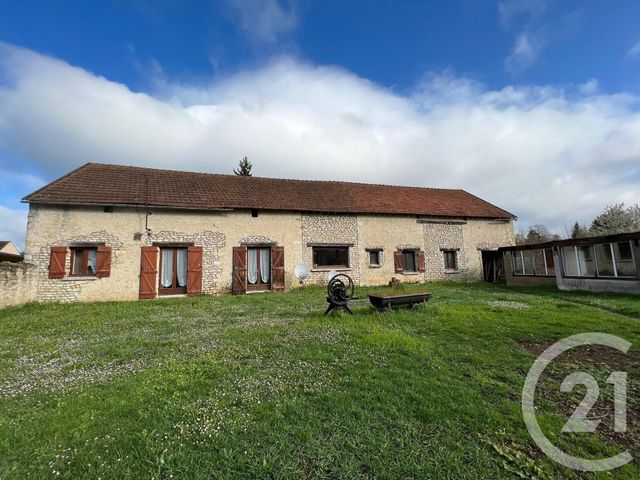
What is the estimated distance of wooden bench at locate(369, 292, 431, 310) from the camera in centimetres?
811

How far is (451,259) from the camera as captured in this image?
18.7m

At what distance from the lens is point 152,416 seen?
3227 mm

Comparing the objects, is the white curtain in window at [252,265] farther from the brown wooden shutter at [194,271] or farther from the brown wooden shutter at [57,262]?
the brown wooden shutter at [57,262]

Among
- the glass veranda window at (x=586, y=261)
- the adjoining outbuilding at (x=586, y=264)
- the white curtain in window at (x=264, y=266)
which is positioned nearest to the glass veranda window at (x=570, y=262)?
the adjoining outbuilding at (x=586, y=264)

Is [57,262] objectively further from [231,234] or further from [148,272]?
[231,234]

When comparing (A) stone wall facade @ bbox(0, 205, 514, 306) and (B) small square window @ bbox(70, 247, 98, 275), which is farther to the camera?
(B) small square window @ bbox(70, 247, 98, 275)

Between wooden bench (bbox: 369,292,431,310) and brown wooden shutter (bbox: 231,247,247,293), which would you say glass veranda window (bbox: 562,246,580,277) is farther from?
brown wooden shutter (bbox: 231,247,247,293)

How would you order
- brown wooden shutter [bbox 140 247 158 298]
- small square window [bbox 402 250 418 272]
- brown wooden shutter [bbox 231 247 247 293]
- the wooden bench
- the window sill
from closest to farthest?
1. the wooden bench
2. the window sill
3. brown wooden shutter [bbox 140 247 158 298]
4. brown wooden shutter [bbox 231 247 247 293]
5. small square window [bbox 402 250 418 272]

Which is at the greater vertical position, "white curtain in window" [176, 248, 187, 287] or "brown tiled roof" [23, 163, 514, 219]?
"brown tiled roof" [23, 163, 514, 219]

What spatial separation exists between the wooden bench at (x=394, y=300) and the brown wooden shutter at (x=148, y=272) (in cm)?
983

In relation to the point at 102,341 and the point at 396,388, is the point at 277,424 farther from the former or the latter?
the point at 102,341

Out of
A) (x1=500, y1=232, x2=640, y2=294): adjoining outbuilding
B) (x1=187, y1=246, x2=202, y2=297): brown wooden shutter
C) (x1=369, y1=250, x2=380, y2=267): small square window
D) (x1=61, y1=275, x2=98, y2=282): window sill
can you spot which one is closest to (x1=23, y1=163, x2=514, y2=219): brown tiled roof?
(x1=187, y1=246, x2=202, y2=297): brown wooden shutter

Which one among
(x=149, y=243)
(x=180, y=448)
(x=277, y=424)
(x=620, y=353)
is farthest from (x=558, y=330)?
(x=149, y=243)

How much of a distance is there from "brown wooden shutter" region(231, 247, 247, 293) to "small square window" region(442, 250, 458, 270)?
1174 centimetres
